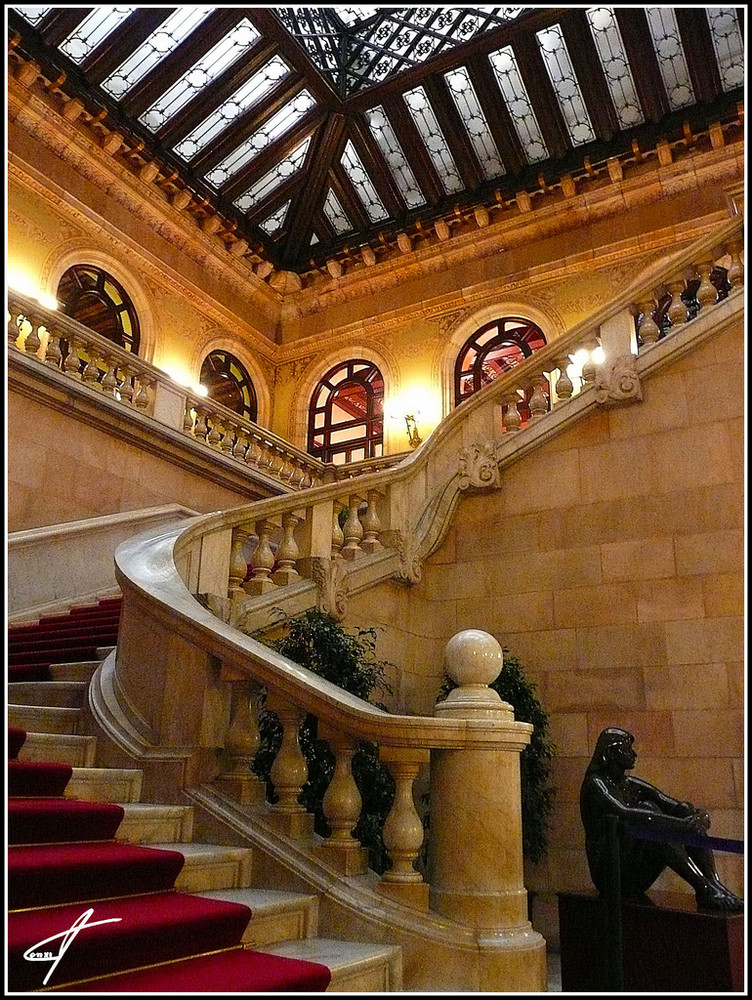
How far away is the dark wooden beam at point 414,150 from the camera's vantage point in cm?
1512

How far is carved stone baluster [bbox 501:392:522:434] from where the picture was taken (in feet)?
25.6

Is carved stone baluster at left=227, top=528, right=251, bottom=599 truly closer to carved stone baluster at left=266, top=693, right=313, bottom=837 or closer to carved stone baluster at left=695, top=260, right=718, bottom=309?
carved stone baluster at left=266, top=693, right=313, bottom=837

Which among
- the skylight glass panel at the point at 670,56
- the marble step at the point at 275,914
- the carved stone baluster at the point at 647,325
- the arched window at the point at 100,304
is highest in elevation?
the skylight glass panel at the point at 670,56

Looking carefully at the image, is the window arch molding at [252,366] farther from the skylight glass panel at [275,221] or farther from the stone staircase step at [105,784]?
the stone staircase step at [105,784]

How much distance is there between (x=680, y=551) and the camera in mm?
6621

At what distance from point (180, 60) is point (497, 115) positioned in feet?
18.4

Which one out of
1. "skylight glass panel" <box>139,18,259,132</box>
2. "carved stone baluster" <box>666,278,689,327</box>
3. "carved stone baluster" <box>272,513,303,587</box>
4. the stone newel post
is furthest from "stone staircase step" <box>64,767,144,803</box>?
"skylight glass panel" <box>139,18,259,132</box>

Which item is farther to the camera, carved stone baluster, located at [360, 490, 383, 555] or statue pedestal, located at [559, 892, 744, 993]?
carved stone baluster, located at [360, 490, 383, 555]

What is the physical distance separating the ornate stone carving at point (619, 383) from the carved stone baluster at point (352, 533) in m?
2.42

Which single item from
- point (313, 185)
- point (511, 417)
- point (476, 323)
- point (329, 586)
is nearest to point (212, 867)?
point (329, 586)

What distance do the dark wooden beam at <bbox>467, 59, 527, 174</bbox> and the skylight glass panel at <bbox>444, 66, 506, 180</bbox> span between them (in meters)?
0.18

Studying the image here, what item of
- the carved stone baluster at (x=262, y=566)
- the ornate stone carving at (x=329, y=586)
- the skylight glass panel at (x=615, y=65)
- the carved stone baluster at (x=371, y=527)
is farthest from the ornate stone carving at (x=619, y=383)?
the skylight glass panel at (x=615, y=65)

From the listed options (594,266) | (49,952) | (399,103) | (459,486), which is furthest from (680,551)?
(399,103)
